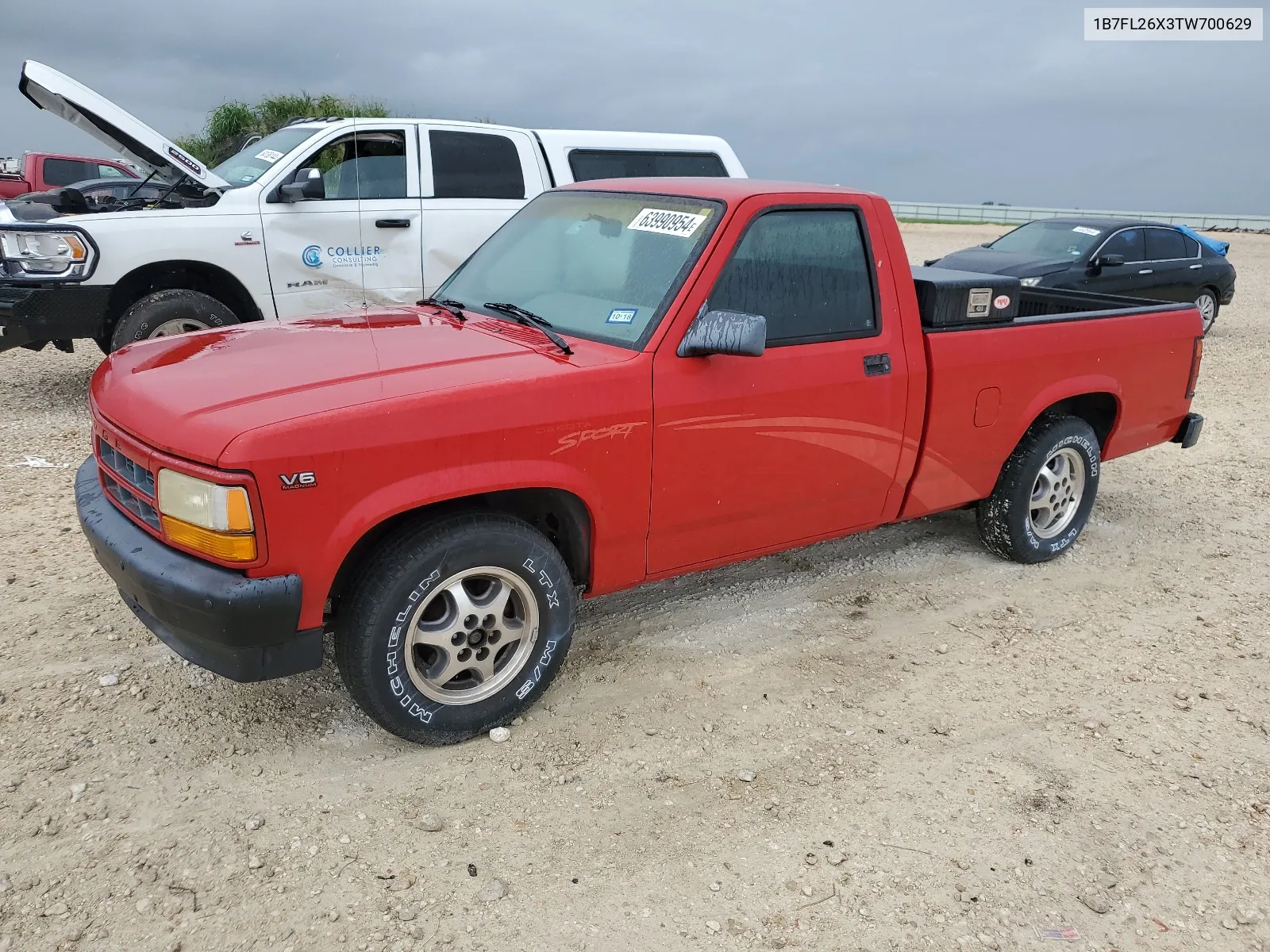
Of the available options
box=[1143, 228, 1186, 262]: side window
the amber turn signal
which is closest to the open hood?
the amber turn signal

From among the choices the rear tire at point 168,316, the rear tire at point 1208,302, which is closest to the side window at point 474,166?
the rear tire at point 168,316

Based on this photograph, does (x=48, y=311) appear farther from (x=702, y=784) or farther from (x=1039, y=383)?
(x=1039, y=383)

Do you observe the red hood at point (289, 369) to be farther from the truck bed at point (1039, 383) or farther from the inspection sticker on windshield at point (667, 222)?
the truck bed at point (1039, 383)

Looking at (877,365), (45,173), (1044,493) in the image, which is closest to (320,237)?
(877,365)

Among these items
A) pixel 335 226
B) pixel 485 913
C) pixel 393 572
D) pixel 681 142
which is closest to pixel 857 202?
pixel 393 572

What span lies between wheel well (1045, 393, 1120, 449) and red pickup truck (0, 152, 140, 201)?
52.8 feet

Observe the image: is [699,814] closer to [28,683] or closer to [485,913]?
[485,913]

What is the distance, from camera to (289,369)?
10.0ft

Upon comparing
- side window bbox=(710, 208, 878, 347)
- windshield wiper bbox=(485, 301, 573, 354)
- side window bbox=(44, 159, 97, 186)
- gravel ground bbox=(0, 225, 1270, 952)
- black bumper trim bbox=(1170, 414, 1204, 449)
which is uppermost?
side window bbox=(44, 159, 97, 186)

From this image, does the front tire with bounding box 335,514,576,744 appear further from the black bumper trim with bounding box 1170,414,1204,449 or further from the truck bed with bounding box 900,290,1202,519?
the black bumper trim with bounding box 1170,414,1204,449

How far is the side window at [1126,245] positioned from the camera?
10938mm

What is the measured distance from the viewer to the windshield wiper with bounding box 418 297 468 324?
12.5ft

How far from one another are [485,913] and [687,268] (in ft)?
7.19

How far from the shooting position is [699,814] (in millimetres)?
2979
